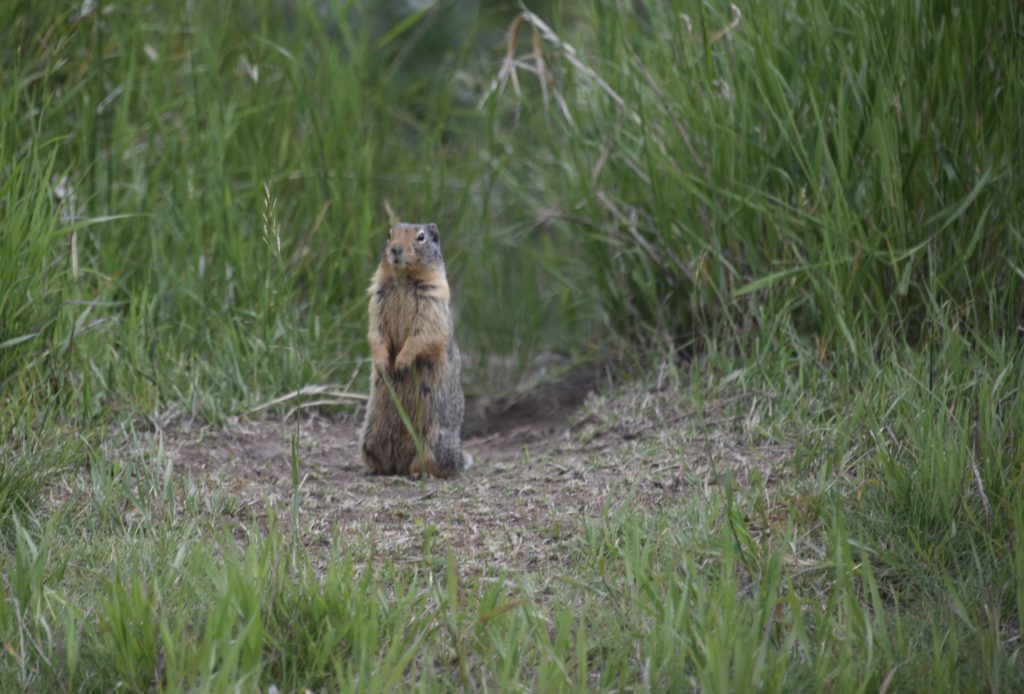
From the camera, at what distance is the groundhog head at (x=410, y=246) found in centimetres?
444

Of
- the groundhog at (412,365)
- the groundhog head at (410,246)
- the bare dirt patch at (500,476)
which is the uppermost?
the groundhog head at (410,246)

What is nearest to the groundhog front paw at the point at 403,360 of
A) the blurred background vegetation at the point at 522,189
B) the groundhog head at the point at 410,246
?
the groundhog head at the point at 410,246

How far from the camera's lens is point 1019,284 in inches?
161

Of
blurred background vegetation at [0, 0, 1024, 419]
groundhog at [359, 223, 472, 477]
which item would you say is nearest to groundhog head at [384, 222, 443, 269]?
groundhog at [359, 223, 472, 477]

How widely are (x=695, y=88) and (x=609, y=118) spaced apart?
49 cm

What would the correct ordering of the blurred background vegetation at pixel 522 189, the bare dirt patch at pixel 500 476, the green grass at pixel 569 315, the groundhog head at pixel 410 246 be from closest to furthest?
the green grass at pixel 569 315 → the bare dirt patch at pixel 500 476 → the blurred background vegetation at pixel 522 189 → the groundhog head at pixel 410 246

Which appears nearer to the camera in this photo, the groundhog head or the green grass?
the green grass

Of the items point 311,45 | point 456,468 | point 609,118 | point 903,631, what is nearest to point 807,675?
point 903,631

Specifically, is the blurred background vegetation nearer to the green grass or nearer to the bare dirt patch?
the green grass

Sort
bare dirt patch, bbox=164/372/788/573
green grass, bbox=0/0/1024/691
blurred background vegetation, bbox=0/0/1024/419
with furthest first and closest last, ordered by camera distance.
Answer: blurred background vegetation, bbox=0/0/1024/419 → bare dirt patch, bbox=164/372/788/573 → green grass, bbox=0/0/1024/691

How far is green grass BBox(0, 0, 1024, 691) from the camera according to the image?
9.08 ft

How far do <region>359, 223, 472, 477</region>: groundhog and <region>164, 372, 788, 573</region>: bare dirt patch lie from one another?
0.39 ft

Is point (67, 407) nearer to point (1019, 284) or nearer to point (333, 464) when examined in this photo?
point (333, 464)

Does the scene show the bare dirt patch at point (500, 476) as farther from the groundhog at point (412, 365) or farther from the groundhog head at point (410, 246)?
the groundhog head at point (410, 246)
